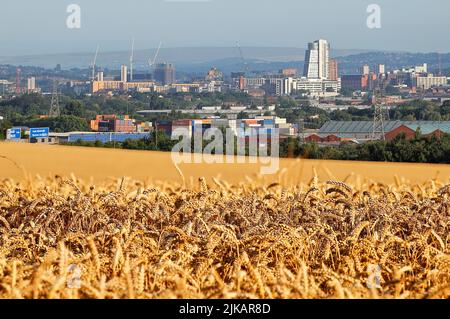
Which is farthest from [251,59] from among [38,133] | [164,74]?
[164,74]

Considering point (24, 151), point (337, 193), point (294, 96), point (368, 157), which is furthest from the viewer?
point (294, 96)

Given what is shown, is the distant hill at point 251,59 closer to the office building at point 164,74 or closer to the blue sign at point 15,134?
the office building at point 164,74

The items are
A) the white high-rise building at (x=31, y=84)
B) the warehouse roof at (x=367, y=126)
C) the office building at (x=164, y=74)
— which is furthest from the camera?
the white high-rise building at (x=31, y=84)

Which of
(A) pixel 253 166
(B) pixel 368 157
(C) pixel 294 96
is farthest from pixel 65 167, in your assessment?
(C) pixel 294 96

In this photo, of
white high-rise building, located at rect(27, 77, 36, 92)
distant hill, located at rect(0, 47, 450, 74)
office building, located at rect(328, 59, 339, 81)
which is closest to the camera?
distant hill, located at rect(0, 47, 450, 74)

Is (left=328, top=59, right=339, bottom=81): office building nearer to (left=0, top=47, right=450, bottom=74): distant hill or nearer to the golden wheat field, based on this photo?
(left=0, top=47, right=450, bottom=74): distant hill

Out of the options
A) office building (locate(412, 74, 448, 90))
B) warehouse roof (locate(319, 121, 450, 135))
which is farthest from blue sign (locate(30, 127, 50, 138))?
office building (locate(412, 74, 448, 90))

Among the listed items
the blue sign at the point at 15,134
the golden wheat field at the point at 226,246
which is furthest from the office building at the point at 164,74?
the golden wheat field at the point at 226,246
